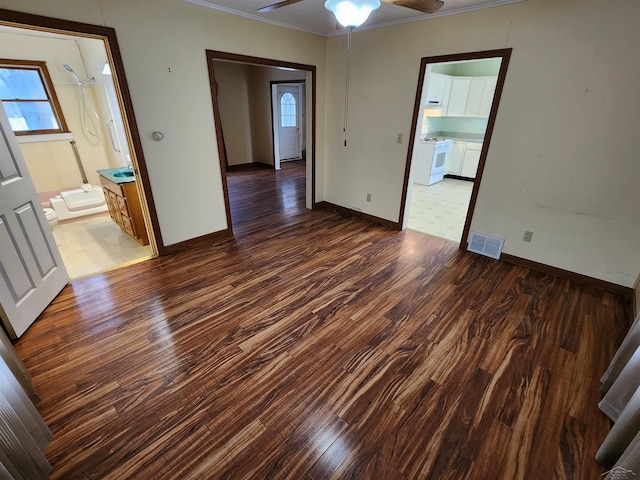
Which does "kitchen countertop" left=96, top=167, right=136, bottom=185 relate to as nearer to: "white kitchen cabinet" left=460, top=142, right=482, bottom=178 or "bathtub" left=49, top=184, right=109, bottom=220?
"bathtub" left=49, top=184, right=109, bottom=220

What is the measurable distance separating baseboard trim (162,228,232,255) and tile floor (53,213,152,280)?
22 centimetres

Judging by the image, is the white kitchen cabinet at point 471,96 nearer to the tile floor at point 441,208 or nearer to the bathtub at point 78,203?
the tile floor at point 441,208

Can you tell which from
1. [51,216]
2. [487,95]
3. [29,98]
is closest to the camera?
[51,216]

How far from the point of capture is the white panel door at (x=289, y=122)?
784 centimetres

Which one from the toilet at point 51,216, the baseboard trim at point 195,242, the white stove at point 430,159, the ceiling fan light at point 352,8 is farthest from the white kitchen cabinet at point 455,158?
the toilet at point 51,216

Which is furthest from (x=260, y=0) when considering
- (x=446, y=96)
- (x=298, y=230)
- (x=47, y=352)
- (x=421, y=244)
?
(x=446, y=96)

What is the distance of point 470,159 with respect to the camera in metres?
6.37

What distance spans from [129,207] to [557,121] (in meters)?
4.46

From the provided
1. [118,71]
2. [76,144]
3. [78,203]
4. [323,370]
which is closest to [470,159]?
[323,370]

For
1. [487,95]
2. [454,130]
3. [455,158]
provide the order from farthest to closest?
1. [454,130]
2. [455,158]
3. [487,95]

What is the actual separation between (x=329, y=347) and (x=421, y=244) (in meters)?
2.09

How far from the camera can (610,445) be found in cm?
133

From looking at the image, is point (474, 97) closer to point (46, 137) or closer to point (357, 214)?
point (357, 214)

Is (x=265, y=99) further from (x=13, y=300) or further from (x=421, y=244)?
(x=13, y=300)
